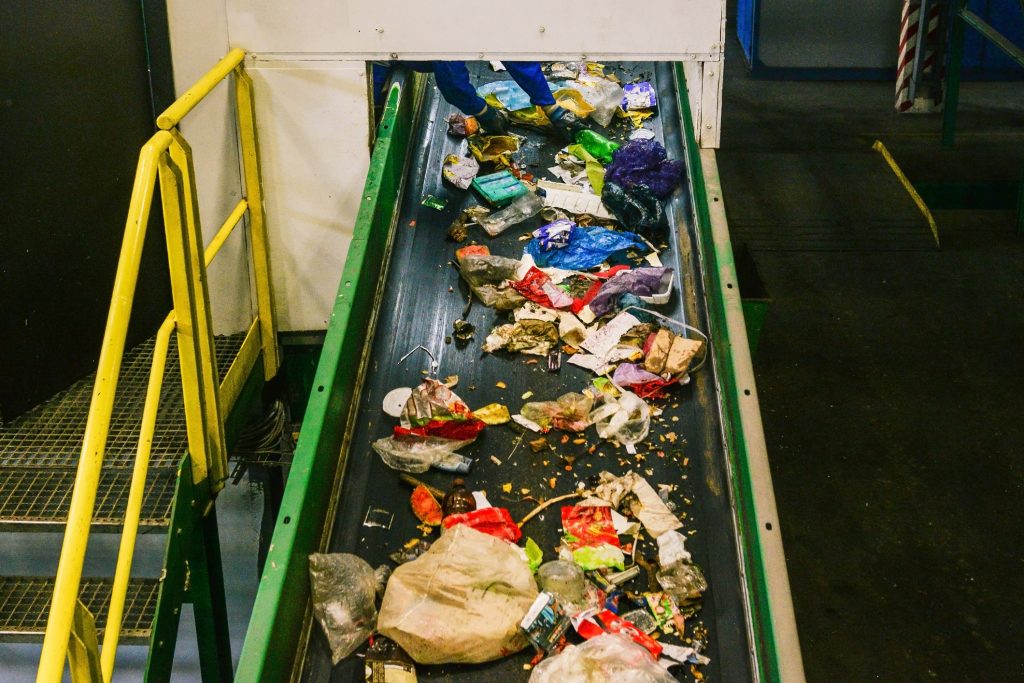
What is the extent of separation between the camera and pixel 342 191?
4.17 metres

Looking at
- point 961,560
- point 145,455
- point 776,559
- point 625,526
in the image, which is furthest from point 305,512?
point 961,560

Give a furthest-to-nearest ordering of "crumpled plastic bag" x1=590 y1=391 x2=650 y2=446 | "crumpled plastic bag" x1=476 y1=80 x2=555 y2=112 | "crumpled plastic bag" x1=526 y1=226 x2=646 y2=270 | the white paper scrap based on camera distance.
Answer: "crumpled plastic bag" x1=476 y1=80 x2=555 y2=112 → "crumpled plastic bag" x1=526 y1=226 x2=646 y2=270 → the white paper scrap → "crumpled plastic bag" x1=590 y1=391 x2=650 y2=446

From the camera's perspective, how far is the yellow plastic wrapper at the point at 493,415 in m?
3.36

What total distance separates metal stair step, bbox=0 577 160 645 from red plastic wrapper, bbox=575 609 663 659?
130 centimetres

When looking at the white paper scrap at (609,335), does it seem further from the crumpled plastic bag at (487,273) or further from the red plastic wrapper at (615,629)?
the red plastic wrapper at (615,629)

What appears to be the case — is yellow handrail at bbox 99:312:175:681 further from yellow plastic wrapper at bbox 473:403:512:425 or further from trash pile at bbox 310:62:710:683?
yellow plastic wrapper at bbox 473:403:512:425

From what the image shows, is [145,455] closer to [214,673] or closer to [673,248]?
[214,673]

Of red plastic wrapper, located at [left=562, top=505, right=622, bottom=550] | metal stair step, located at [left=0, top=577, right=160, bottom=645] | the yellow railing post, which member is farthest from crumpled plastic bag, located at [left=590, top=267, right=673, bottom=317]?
metal stair step, located at [left=0, top=577, right=160, bottom=645]

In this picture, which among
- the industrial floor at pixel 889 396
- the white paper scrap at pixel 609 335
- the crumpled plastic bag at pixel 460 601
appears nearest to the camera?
the crumpled plastic bag at pixel 460 601

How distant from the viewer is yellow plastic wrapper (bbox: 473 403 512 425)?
336cm

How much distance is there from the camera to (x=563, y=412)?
3.36 meters

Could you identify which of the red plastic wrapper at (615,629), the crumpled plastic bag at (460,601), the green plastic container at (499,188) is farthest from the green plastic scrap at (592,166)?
the red plastic wrapper at (615,629)

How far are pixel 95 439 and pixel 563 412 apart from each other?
1.51 meters

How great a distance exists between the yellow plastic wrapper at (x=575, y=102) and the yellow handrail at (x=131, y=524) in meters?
2.82
